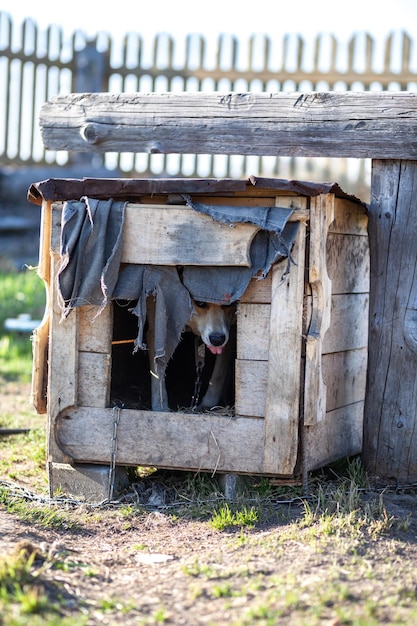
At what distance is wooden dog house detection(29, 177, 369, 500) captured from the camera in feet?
14.4

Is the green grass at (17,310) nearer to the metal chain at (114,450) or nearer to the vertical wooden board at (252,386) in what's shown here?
the metal chain at (114,450)

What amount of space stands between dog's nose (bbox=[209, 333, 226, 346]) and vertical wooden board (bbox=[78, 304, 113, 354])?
72 centimetres

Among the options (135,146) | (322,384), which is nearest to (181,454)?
(322,384)

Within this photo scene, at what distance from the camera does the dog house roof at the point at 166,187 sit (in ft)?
14.0

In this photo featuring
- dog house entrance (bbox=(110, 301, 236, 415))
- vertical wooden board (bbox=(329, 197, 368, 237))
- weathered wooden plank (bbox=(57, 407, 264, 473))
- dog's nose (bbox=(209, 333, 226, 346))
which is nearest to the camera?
weathered wooden plank (bbox=(57, 407, 264, 473))

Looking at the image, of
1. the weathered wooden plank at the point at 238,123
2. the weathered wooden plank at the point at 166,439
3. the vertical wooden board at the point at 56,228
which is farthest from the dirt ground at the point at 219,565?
the weathered wooden plank at the point at 238,123

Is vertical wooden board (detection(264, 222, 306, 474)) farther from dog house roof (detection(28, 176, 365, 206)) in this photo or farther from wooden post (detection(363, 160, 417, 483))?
wooden post (detection(363, 160, 417, 483))

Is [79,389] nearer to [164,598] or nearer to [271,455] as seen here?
[271,455]

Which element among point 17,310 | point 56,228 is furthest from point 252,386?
point 17,310

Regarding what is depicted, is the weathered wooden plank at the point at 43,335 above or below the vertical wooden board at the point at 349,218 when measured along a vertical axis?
below

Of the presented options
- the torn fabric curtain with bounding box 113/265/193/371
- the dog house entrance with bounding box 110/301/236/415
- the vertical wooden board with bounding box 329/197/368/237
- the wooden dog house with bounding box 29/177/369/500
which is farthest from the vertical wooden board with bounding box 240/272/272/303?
the dog house entrance with bounding box 110/301/236/415

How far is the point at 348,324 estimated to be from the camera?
5.13m

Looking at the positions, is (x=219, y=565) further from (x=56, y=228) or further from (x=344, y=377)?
(x=56, y=228)

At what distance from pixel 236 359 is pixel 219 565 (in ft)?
4.22
